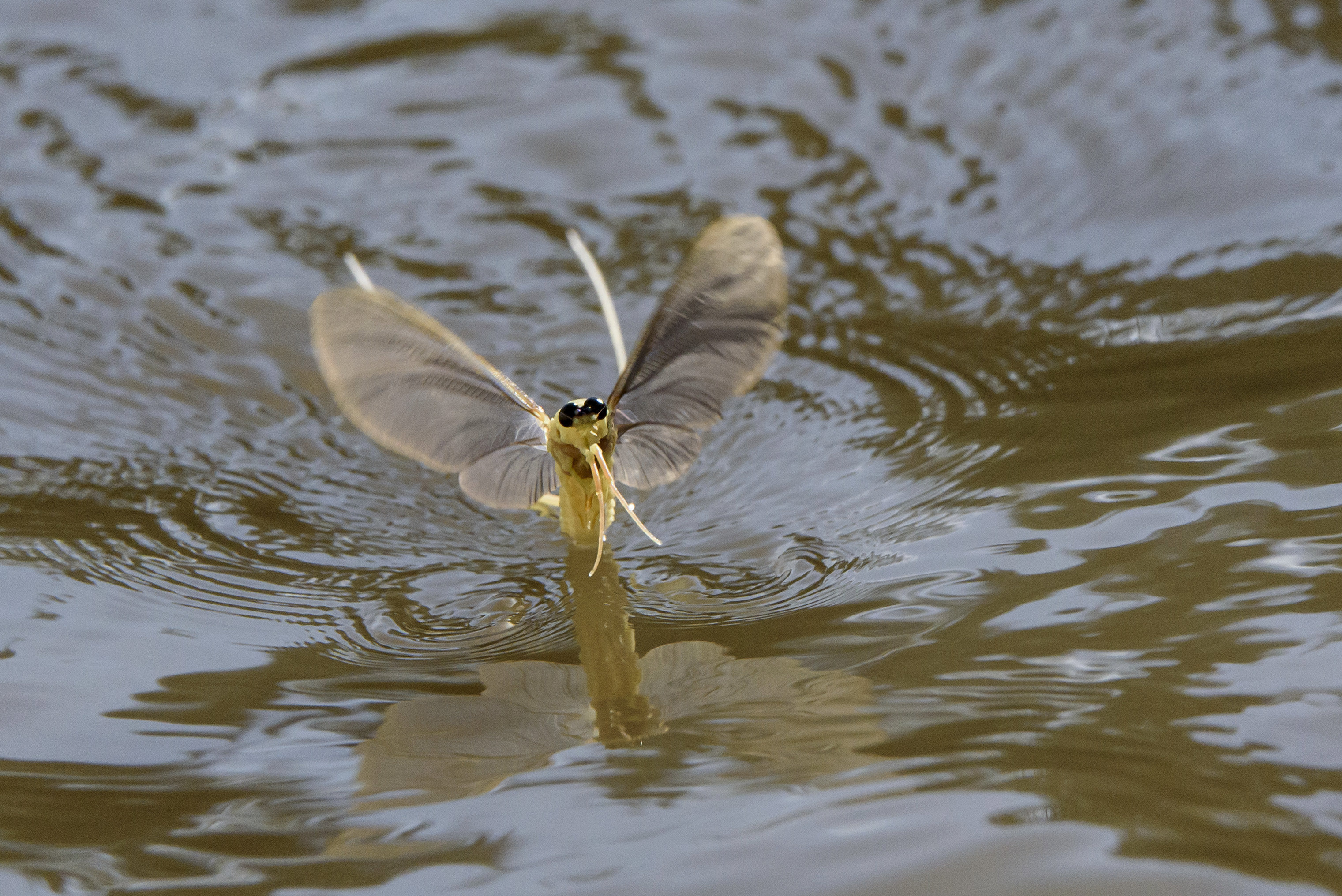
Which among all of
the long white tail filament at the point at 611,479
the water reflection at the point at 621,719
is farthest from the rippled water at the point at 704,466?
the long white tail filament at the point at 611,479

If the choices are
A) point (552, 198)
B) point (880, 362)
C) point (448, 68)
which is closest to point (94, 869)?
point (880, 362)

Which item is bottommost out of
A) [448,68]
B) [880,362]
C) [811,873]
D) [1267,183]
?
[811,873]

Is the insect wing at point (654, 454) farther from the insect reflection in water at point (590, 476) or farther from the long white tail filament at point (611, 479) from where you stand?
the long white tail filament at point (611, 479)

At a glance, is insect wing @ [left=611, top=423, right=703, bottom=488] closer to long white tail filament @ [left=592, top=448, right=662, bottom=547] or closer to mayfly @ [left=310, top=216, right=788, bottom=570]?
mayfly @ [left=310, top=216, right=788, bottom=570]

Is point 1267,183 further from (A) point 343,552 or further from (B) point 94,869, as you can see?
(B) point 94,869

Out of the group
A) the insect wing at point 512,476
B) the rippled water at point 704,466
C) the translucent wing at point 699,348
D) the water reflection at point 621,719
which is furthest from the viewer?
the insect wing at point 512,476

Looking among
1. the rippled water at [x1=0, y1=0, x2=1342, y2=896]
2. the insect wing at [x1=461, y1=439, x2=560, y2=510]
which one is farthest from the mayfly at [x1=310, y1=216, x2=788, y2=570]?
the rippled water at [x1=0, y1=0, x2=1342, y2=896]
